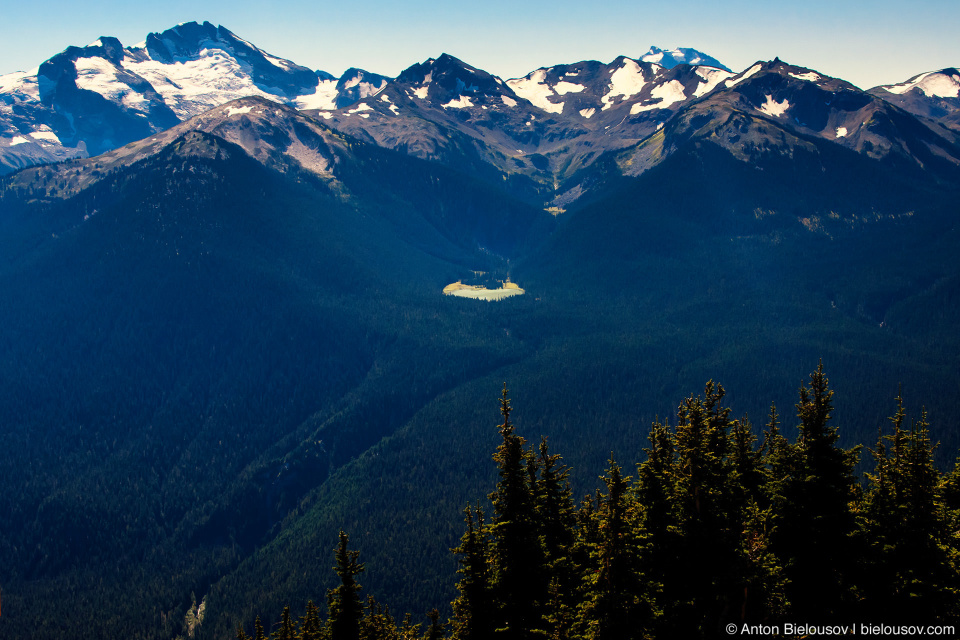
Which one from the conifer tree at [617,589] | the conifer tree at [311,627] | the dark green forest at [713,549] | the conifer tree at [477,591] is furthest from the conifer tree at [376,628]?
the conifer tree at [617,589]

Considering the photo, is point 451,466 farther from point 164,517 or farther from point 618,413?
point 164,517

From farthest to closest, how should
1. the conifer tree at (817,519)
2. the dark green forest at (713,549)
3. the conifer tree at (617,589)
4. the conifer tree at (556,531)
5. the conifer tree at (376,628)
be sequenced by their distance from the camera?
1. the conifer tree at (376,628)
2. the conifer tree at (556,531)
3. the conifer tree at (817,519)
4. the dark green forest at (713,549)
5. the conifer tree at (617,589)

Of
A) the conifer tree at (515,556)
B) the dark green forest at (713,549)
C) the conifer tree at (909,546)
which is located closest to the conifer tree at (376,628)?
the dark green forest at (713,549)

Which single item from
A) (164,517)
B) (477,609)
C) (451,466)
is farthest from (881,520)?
(164,517)

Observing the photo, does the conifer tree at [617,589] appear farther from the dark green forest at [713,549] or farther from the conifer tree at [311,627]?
the conifer tree at [311,627]

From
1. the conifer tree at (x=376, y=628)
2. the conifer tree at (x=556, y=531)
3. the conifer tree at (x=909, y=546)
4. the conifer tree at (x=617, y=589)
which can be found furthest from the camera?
the conifer tree at (x=376, y=628)

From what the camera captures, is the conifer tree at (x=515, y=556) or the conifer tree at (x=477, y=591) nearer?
the conifer tree at (x=515, y=556)

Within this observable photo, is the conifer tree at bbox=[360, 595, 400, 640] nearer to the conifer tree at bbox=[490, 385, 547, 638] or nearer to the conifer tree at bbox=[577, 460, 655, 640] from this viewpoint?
the conifer tree at bbox=[490, 385, 547, 638]

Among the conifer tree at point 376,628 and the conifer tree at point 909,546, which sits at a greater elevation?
the conifer tree at point 909,546
